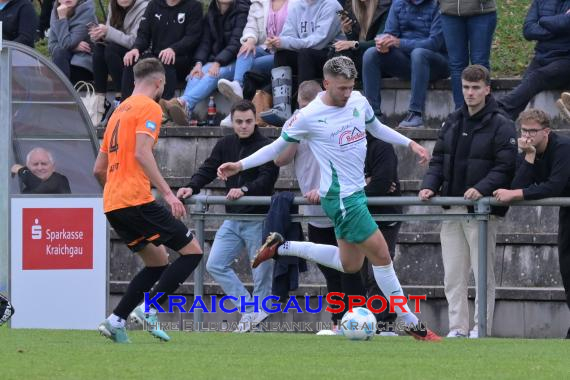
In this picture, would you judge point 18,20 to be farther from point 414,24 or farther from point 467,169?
point 467,169

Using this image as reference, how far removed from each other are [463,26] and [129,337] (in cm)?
543

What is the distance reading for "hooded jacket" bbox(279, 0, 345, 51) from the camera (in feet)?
53.1

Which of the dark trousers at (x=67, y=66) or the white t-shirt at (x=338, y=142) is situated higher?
the dark trousers at (x=67, y=66)

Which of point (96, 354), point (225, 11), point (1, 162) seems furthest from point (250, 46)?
point (96, 354)

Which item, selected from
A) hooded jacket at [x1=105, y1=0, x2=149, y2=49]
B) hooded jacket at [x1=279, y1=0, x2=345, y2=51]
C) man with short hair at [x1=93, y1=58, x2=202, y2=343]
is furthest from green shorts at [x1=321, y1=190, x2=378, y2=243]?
hooded jacket at [x1=105, y1=0, x2=149, y2=49]

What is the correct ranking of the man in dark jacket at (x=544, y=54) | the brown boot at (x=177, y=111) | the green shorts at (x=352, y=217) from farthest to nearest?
the brown boot at (x=177, y=111)
the man in dark jacket at (x=544, y=54)
the green shorts at (x=352, y=217)

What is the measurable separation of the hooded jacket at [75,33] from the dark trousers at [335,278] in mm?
5996

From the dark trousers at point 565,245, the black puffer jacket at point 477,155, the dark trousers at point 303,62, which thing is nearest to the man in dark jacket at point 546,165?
the dark trousers at point 565,245

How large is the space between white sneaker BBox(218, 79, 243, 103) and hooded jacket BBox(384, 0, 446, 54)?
188cm

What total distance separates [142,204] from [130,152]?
16.3 inches

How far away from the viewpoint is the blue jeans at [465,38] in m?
15.2

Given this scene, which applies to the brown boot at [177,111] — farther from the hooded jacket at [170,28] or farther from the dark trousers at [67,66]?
the dark trousers at [67,66]

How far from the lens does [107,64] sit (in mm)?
17688

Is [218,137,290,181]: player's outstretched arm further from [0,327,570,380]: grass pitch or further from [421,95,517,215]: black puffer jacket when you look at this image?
[421,95,517,215]: black puffer jacket
